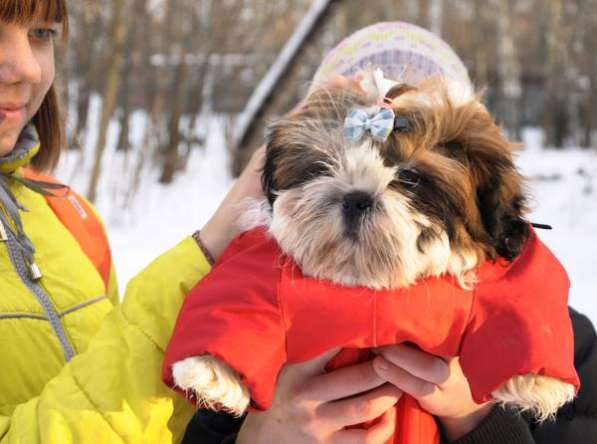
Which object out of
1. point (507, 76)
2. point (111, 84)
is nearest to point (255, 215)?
point (111, 84)

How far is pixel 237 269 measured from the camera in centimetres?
158

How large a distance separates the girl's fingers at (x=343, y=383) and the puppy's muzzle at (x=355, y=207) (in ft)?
1.19

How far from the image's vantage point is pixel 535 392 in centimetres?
150

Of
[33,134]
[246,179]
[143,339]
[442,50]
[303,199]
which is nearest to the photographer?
[303,199]

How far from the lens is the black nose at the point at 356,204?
148cm

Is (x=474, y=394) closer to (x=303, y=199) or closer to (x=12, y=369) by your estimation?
(x=303, y=199)

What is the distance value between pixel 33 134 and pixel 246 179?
2.13ft

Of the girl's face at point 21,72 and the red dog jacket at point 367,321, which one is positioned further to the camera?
the girl's face at point 21,72

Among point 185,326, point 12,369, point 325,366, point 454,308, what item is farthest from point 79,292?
point 454,308

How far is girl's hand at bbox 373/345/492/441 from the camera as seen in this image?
5.30 feet

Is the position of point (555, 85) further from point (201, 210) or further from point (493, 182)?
point (493, 182)

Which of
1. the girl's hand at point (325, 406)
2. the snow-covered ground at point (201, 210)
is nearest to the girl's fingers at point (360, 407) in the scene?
the girl's hand at point (325, 406)

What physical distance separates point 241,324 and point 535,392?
62 cm

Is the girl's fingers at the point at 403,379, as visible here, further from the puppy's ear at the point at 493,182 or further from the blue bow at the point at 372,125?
the blue bow at the point at 372,125
